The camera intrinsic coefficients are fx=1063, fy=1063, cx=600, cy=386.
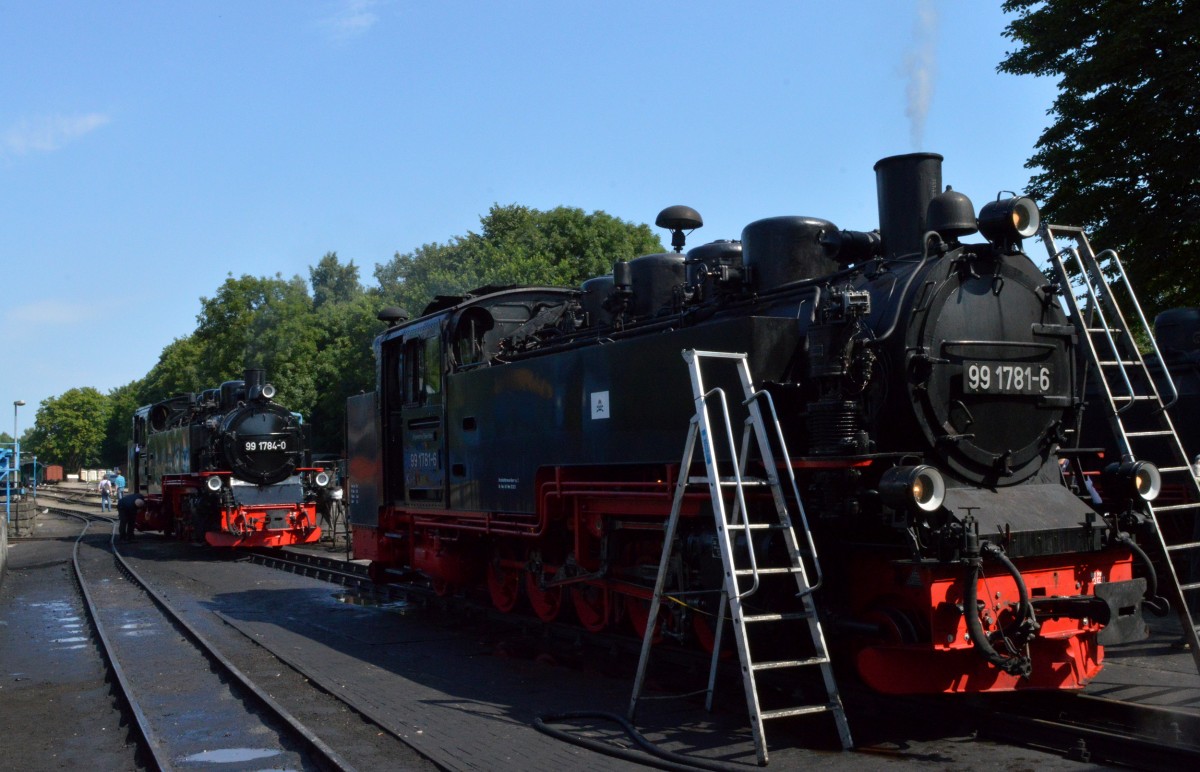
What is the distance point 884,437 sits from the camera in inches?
242

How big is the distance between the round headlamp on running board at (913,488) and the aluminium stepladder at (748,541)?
51 cm

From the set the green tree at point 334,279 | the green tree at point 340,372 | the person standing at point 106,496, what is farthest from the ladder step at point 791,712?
the green tree at point 334,279

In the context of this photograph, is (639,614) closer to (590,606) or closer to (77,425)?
(590,606)

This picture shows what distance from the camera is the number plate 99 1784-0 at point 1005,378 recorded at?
20.2 feet

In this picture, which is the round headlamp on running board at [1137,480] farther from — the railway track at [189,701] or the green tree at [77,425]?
the green tree at [77,425]

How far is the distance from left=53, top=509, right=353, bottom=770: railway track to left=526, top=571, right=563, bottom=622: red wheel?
2539mm

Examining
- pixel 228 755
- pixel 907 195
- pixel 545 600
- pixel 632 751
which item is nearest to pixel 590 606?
pixel 545 600

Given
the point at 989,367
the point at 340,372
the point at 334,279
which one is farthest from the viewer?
the point at 334,279

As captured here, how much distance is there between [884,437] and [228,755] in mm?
4167

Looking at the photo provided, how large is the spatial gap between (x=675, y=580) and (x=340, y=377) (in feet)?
108

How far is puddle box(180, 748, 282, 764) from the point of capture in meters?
5.93

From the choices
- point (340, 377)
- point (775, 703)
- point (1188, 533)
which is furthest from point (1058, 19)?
point (340, 377)

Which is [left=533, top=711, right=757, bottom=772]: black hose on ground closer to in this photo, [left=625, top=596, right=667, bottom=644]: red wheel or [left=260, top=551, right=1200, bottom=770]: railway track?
[left=260, top=551, right=1200, bottom=770]: railway track

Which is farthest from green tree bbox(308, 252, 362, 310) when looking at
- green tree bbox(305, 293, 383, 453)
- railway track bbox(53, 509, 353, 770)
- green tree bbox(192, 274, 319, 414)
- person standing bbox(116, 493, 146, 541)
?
railway track bbox(53, 509, 353, 770)
